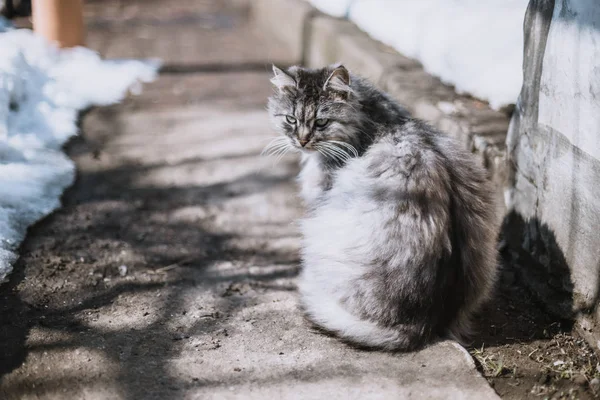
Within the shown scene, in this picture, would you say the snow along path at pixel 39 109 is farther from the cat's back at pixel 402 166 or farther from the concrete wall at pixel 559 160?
the concrete wall at pixel 559 160

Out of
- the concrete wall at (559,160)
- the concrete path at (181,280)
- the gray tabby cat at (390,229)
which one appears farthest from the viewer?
the concrete wall at (559,160)

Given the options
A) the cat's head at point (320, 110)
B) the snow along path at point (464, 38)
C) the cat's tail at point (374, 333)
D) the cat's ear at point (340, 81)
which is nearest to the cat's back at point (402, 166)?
the cat's head at point (320, 110)

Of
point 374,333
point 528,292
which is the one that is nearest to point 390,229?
point 374,333

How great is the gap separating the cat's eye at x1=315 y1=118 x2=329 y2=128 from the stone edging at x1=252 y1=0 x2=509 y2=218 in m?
0.97

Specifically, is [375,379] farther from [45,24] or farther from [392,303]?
[45,24]

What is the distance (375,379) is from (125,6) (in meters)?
6.93

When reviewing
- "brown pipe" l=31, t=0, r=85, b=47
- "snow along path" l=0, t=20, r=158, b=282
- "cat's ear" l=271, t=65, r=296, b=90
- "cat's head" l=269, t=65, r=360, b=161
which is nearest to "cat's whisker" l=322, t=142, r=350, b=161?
"cat's head" l=269, t=65, r=360, b=161

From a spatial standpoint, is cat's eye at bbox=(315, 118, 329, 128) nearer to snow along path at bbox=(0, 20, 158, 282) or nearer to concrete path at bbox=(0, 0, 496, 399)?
concrete path at bbox=(0, 0, 496, 399)

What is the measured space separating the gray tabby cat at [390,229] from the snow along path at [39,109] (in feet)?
4.99

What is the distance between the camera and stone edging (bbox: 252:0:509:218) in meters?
3.49

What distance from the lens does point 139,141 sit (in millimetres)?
4594

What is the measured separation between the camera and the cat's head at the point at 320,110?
294 centimetres

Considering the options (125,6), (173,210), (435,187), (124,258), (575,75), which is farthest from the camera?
(125,6)

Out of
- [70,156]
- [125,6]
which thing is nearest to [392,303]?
[70,156]
